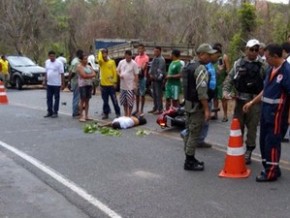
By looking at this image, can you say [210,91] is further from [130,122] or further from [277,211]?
[130,122]

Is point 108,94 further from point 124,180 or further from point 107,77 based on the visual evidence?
point 124,180

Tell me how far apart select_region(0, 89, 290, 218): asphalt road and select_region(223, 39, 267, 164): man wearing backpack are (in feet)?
1.90

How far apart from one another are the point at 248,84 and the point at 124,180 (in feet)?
7.59

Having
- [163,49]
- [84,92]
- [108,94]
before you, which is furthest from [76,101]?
[163,49]

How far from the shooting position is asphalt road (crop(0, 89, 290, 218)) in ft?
19.7

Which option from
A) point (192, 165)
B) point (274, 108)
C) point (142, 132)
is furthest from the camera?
point (142, 132)

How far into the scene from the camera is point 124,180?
23.8 feet

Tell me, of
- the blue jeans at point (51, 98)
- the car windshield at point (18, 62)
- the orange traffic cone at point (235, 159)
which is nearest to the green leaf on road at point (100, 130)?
the blue jeans at point (51, 98)

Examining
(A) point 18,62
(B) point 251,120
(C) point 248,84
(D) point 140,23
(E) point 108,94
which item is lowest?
(E) point 108,94

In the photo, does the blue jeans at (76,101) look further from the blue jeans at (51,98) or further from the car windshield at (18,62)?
the car windshield at (18,62)

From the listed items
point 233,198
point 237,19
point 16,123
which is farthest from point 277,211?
point 237,19

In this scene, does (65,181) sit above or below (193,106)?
below

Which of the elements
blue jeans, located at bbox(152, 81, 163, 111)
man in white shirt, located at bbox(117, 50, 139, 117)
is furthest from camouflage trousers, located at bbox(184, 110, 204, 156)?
blue jeans, located at bbox(152, 81, 163, 111)

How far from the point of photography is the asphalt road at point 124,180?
5.99 m
